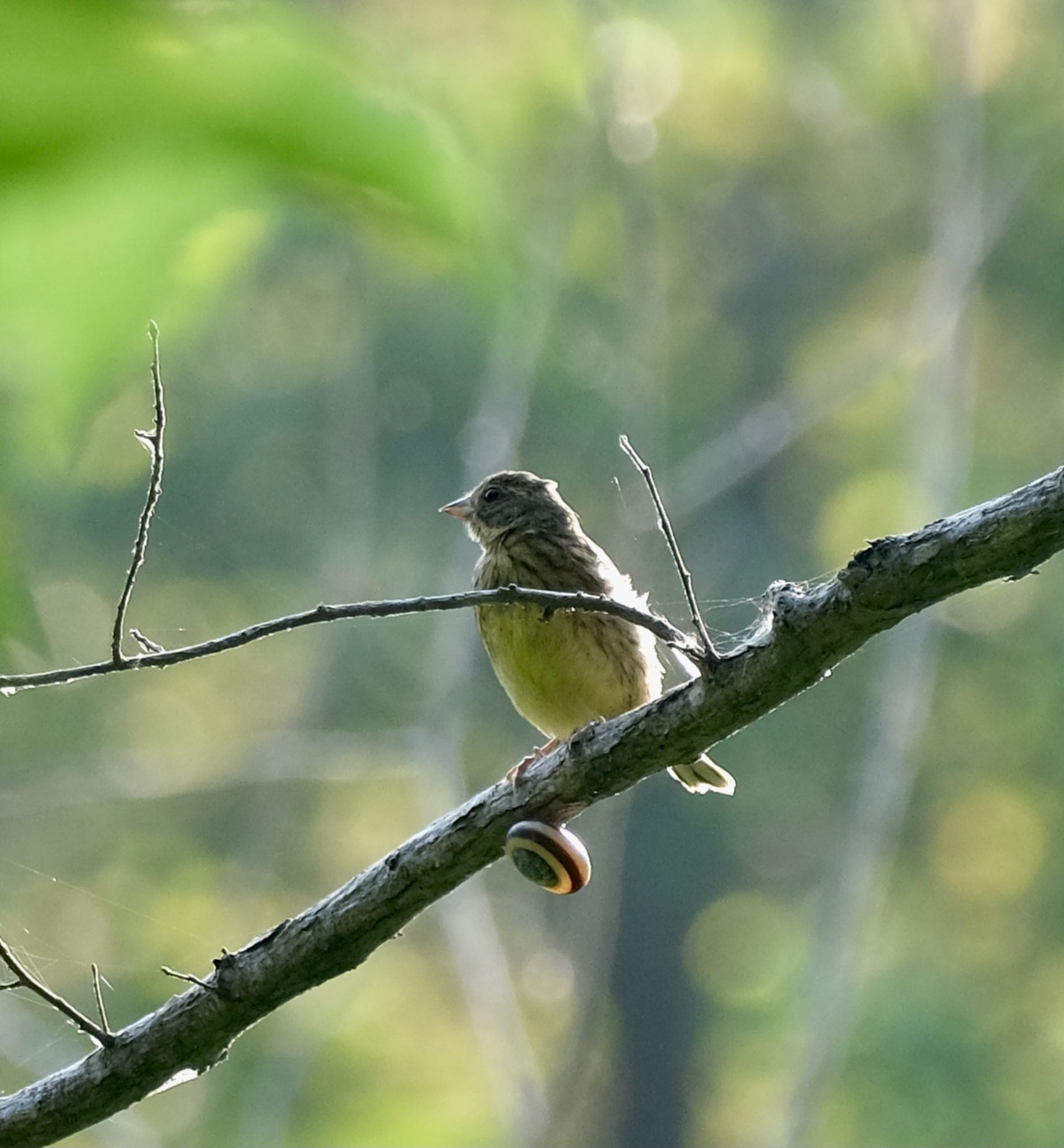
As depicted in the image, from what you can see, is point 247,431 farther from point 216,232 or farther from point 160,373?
point 216,232

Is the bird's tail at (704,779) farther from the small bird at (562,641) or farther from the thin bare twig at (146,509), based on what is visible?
the thin bare twig at (146,509)

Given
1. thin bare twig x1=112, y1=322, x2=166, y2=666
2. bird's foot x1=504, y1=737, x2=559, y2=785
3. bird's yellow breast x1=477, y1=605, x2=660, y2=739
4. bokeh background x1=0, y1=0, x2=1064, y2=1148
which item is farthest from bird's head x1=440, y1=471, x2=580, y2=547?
thin bare twig x1=112, y1=322, x2=166, y2=666

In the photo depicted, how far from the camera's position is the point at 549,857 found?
2.02 m

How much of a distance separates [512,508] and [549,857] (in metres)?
2.03

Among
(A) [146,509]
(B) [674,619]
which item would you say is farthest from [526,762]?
(B) [674,619]

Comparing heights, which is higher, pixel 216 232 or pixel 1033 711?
pixel 1033 711

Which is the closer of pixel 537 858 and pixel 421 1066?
pixel 537 858

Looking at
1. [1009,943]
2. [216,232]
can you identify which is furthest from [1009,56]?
[216,232]

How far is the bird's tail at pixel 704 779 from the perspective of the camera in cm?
319

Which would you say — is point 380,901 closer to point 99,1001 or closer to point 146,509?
point 99,1001

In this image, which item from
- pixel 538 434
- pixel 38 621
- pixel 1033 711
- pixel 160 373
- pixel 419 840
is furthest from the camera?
pixel 1033 711

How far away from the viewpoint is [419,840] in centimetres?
225

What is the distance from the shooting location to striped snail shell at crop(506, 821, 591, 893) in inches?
79.4

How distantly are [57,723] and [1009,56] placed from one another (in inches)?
274
